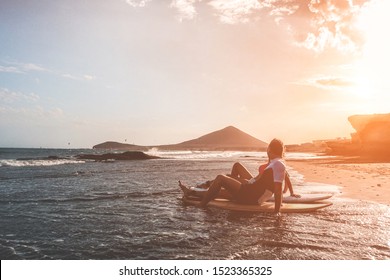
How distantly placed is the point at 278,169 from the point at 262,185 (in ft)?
2.91

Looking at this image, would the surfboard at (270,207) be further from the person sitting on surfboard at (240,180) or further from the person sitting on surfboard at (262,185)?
the person sitting on surfboard at (240,180)

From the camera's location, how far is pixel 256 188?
9.30 m

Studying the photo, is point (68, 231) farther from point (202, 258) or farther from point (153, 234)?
point (202, 258)

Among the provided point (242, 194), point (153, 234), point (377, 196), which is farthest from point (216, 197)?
point (377, 196)

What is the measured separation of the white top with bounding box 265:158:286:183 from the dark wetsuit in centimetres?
21

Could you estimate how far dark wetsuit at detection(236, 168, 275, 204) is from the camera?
8934 millimetres

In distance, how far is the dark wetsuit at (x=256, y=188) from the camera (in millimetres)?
8934

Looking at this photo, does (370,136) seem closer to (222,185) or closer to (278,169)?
(222,185)

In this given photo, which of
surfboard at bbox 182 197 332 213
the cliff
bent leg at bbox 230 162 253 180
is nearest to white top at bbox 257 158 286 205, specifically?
surfboard at bbox 182 197 332 213

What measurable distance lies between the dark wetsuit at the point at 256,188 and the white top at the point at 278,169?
0.70 ft

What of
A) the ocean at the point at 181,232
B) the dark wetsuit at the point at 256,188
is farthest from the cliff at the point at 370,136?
the ocean at the point at 181,232

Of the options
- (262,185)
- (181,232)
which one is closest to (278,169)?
(262,185)

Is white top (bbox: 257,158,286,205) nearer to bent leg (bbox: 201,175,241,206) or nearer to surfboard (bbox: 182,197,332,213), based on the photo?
surfboard (bbox: 182,197,332,213)

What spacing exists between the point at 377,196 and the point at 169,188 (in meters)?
7.95
